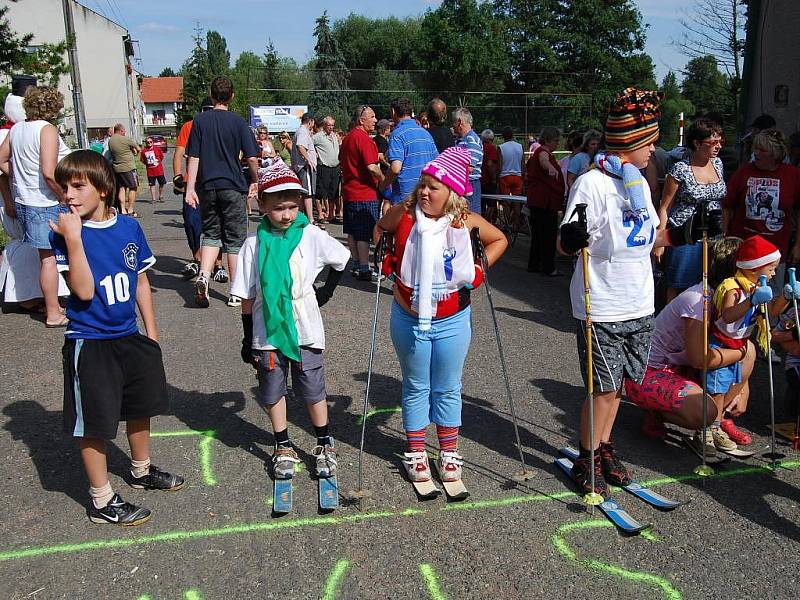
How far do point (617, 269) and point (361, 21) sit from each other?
271 ft

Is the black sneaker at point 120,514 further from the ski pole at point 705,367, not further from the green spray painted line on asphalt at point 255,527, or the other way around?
the ski pole at point 705,367

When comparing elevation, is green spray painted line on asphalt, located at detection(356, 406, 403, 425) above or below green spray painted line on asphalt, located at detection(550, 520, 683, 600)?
above

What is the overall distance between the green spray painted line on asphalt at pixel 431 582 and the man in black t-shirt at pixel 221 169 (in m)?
4.70

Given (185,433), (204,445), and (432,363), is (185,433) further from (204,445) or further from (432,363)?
(432,363)

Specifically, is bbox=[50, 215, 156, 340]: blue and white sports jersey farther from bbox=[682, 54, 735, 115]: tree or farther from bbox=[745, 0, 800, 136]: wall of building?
bbox=[682, 54, 735, 115]: tree

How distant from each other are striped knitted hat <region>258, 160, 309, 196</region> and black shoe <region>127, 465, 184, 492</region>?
5.32ft

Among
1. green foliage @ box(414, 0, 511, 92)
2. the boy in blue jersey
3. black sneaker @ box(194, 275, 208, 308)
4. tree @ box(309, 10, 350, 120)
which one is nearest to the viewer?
the boy in blue jersey

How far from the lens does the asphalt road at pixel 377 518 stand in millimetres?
3066

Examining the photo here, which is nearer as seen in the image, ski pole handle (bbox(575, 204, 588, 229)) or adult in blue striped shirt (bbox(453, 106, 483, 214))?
ski pole handle (bbox(575, 204, 588, 229))

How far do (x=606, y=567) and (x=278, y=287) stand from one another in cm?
211

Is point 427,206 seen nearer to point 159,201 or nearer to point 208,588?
point 208,588

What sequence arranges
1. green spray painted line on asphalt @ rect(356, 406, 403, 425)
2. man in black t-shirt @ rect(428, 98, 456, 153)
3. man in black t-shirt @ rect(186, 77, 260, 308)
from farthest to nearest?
man in black t-shirt @ rect(428, 98, 456, 153)
man in black t-shirt @ rect(186, 77, 260, 308)
green spray painted line on asphalt @ rect(356, 406, 403, 425)

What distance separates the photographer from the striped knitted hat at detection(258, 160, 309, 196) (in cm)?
371

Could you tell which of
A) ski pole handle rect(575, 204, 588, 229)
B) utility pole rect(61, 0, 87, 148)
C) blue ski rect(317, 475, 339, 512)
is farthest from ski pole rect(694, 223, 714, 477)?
utility pole rect(61, 0, 87, 148)
